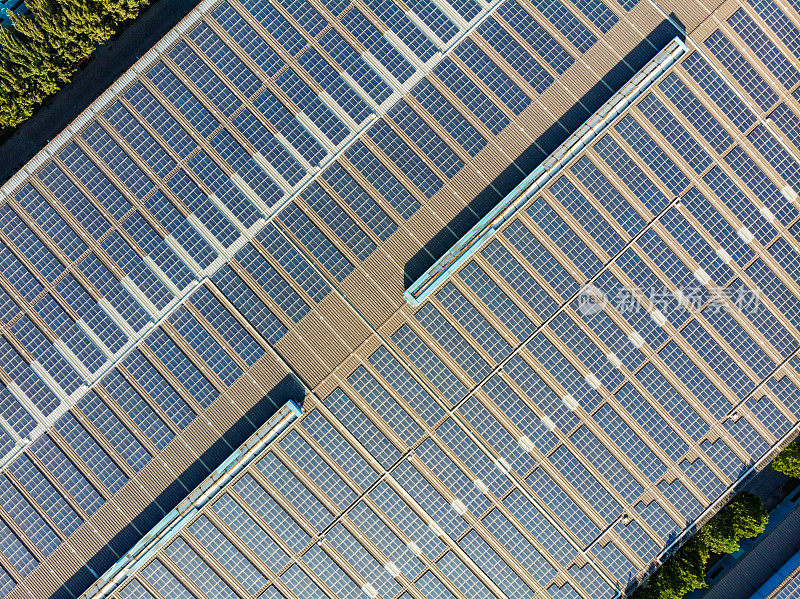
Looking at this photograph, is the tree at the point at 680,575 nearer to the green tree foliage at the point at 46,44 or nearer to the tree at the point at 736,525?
the tree at the point at 736,525

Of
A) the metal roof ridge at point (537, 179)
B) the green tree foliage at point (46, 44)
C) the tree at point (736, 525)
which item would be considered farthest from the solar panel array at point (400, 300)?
the green tree foliage at point (46, 44)

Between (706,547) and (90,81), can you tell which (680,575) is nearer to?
(706,547)

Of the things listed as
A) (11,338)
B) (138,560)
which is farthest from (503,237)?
(11,338)

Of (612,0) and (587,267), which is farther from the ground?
(612,0)

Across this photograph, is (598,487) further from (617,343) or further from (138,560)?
(138,560)

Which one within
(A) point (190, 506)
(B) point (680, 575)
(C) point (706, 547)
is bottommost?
(C) point (706, 547)

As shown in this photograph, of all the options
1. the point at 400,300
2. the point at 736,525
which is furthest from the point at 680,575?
the point at 400,300

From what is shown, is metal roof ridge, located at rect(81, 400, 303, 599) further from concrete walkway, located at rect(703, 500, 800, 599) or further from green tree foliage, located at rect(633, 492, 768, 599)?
concrete walkway, located at rect(703, 500, 800, 599)
